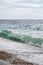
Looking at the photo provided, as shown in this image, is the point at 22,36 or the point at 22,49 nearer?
the point at 22,49

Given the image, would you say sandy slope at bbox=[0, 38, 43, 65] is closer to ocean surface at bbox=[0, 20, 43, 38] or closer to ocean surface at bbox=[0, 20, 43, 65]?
ocean surface at bbox=[0, 20, 43, 65]

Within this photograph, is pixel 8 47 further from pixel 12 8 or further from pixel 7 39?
pixel 12 8

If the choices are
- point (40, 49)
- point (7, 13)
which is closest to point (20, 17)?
point (7, 13)

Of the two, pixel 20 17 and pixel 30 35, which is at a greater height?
pixel 20 17

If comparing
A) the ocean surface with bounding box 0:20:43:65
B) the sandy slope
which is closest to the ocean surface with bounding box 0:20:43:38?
the ocean surface with bounding box 0:20:43:65

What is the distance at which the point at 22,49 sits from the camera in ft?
11.6

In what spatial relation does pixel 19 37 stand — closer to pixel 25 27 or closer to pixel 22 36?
pixel 22 36

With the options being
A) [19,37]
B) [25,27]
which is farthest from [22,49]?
[25,27]

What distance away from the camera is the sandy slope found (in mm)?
3009

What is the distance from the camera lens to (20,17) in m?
4.00

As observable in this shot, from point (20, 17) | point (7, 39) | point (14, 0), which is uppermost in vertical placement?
point (14, 0)

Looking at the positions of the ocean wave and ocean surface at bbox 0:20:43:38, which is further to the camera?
ocean surface at bbox 0:20:43:38

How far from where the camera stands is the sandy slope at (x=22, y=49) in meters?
3.01

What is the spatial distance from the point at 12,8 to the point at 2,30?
75 cm
